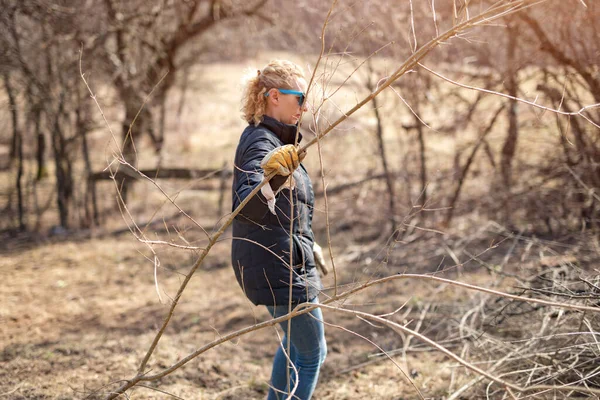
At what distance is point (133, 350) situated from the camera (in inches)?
156

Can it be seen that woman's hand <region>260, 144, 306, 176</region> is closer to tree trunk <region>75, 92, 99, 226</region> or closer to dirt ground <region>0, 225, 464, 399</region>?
dirt ground <region>0, 225, 464, 399</region>

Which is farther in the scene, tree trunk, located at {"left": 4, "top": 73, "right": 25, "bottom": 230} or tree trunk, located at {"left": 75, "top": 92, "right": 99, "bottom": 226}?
tree trunk, located at {"left": 75, "top": 92, "right": 99, "bottom": 226}

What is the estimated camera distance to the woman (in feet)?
7.39

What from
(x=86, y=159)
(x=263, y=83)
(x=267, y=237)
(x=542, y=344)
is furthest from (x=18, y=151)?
(x=542, y=344)

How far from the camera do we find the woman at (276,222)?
225cm

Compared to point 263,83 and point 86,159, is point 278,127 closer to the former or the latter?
point 263,83

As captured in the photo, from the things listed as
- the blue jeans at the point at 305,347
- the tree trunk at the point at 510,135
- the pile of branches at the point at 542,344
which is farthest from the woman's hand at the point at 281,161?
the tree trunk at the point at 510,135

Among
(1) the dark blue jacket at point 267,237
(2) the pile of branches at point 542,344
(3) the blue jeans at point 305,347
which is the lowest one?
(2) the pile of branches at point 542,344

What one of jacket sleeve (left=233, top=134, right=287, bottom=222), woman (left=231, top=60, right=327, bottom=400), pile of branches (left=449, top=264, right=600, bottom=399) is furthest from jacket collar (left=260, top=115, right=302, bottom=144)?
pile of branches (left=449, top=264, right=600, bottom=399)

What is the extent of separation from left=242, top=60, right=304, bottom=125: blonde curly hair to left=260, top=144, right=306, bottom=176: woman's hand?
427 millimetres

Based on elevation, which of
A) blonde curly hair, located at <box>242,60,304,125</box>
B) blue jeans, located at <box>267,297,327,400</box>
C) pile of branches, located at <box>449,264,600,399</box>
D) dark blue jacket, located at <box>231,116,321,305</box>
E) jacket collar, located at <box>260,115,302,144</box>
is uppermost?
blonde curly hair, located at <box>242,60,304,125</box>

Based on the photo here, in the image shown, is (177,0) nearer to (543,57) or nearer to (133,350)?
(543,57)

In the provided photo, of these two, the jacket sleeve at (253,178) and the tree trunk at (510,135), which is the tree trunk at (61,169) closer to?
the tree trunk at (510,135)

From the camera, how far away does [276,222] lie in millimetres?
2314
